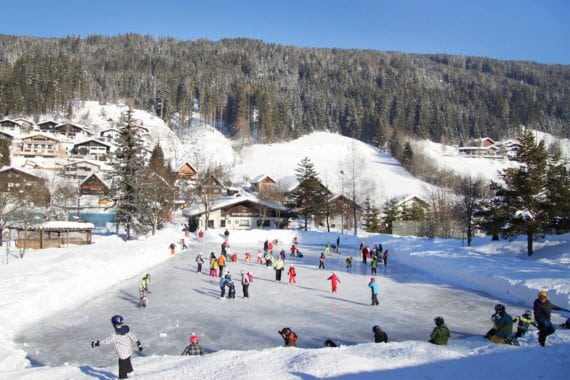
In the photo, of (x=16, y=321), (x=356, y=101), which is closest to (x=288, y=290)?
(x=16, y=321)

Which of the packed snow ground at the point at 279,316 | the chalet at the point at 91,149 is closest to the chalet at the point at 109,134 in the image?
the chalet at the point at 91,149

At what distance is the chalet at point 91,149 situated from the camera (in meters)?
79.5

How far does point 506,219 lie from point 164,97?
316 feet

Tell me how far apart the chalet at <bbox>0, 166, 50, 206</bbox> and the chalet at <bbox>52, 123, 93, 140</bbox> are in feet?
108

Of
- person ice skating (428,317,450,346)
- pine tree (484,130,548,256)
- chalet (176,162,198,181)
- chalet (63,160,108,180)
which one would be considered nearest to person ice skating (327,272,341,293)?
person ice skating (428,317,450,346)

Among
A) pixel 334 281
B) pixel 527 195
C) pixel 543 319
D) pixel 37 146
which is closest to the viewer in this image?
pixel 543 319

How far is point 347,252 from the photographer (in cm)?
3588

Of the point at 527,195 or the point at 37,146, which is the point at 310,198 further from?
the point at 37,146

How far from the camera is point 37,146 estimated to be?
252ft

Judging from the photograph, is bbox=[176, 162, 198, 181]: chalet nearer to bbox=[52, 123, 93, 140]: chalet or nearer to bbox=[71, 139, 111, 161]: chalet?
bbox=[71, 139, 111, 161]: chalet

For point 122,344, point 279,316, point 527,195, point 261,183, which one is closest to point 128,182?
point 279,316

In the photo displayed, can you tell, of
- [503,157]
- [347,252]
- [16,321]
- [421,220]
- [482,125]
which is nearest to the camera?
[16,321]

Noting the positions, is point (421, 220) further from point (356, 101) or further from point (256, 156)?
point (356, 101)

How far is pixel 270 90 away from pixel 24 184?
273 ft
